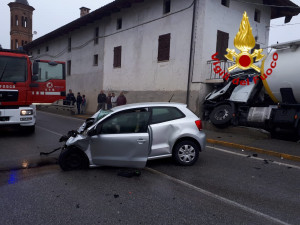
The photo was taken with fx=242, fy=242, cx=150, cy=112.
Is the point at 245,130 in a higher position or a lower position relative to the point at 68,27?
lower

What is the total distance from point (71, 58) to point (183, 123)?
22241 millimetres

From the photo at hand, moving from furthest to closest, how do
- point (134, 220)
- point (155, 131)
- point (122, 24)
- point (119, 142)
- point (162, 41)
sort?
point (122, 24) → point (162, 41) → point (155, 131) → point (119, 142) → point (134, 220)

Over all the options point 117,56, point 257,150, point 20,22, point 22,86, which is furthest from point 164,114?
point 20,22

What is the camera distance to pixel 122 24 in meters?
18.2

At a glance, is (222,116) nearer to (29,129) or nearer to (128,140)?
(128,140)

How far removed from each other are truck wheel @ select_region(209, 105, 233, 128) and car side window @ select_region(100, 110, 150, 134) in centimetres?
620

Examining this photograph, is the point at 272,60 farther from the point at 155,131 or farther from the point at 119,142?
the point at 119,142

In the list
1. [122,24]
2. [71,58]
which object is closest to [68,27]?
[71,58]

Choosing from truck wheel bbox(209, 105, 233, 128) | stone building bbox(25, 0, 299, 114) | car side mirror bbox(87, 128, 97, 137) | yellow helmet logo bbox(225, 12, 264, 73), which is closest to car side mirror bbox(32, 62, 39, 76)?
car side mirror bbox(87, 128, 97, 137)

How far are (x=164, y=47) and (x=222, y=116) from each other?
20.6 ft

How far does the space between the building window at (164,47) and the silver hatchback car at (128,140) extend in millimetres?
9892

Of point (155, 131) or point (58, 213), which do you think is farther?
point (155, 131)

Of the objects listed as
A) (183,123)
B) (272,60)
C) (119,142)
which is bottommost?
(119,142)

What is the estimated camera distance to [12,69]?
26.0 feet
